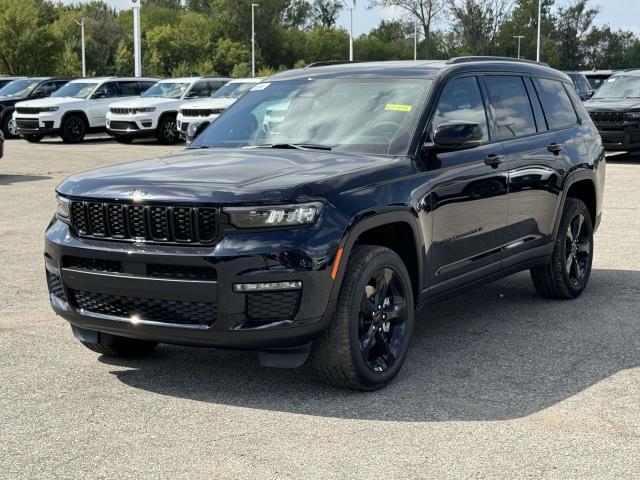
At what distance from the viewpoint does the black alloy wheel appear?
528 centimetres

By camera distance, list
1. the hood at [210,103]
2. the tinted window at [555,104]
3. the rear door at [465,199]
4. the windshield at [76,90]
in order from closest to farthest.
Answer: the rear door at [465,199] < the tinted window at [555,104] < the hood at [210,103] < the windshield at [76,90]

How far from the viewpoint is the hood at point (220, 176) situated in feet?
16.0

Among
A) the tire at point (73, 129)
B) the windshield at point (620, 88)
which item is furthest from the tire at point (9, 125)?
the windshield at point (620, 88)

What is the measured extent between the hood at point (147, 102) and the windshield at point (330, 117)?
66.2 ft

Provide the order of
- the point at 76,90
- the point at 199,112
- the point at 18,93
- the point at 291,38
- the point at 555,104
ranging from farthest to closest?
the point at 291,38
the point at 18,93
the point at 76,90
the point at 199,112
the point at 555,104

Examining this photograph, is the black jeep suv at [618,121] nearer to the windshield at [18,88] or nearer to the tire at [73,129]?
the tire at [73,129]

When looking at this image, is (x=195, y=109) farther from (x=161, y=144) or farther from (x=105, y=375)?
(x=105, y=375)

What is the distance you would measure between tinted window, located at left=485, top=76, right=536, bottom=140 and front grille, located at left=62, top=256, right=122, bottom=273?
2.87 metres

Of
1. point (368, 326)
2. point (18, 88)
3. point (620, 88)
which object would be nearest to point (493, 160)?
point (368, 326)

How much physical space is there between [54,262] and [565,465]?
278 cm

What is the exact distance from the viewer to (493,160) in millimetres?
6461

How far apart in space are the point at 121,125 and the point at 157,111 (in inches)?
39.2

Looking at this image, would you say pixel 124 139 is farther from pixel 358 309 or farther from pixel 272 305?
pixel 272 305

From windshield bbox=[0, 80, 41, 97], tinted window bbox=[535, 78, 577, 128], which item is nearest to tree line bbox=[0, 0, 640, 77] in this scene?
windshield bbox=[0, 80, 41, 97]
